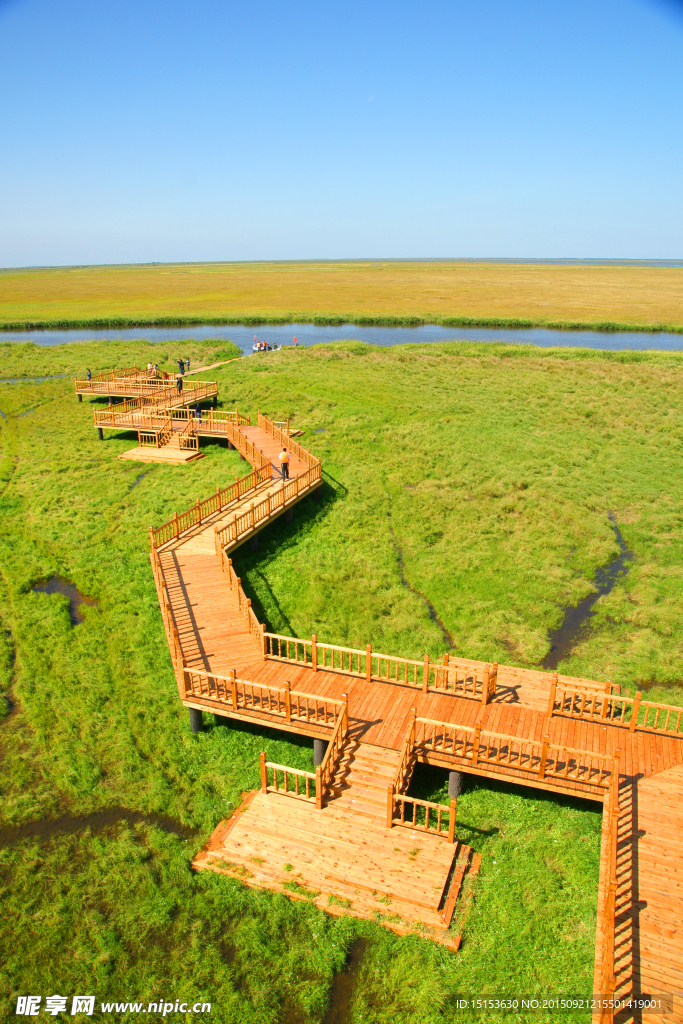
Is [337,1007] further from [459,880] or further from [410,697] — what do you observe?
[410,697]

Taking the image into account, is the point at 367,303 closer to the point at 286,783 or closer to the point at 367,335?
the point at 367,335

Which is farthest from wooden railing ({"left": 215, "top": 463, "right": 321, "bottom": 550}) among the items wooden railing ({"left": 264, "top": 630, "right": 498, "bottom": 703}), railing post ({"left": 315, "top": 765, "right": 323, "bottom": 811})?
railing post ({"left": 315, "top": 765, "right": 323, "bottom": 811})

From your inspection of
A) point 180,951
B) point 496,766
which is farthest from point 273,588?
point 180,951

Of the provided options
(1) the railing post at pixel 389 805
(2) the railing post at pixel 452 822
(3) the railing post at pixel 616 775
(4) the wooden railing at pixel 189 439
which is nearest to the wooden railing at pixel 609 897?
(3) the railing post at pixel 616 775

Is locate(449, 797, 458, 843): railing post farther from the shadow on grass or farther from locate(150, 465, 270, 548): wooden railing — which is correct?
locate(150, 465, 270, 548): wooden railing

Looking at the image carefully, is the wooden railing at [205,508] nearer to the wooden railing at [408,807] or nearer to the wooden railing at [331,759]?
the wooden railing at [331,759]

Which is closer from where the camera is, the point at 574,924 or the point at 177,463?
the point at 574,924

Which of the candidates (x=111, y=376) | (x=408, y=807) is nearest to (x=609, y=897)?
(x=408, y=807)
